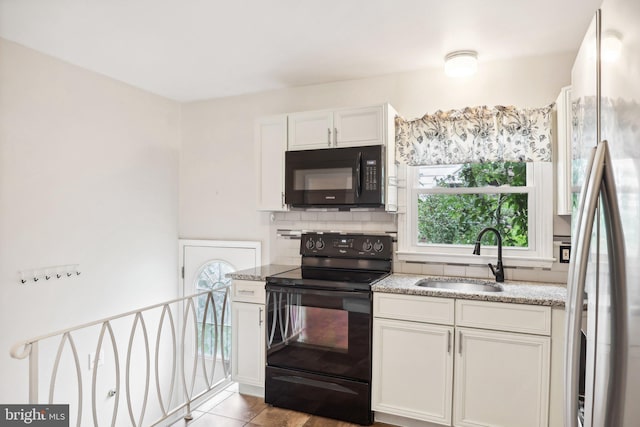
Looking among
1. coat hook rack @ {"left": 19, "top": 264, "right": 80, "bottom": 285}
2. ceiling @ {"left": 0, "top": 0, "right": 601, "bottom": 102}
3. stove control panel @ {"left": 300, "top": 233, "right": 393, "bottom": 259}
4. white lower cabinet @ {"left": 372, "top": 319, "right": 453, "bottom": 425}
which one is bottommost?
white lower cabinet @ {"left": 372, "top": 319, "right": 453, "bottom": 425}

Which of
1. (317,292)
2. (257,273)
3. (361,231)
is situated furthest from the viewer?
(361,231)

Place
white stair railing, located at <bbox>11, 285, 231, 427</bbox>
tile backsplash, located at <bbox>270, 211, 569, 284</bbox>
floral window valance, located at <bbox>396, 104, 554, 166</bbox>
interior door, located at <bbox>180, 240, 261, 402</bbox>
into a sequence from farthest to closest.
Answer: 1. interior door, located at <bbox>180, 240, 261, 402</bbox>
2. tile backsplash, located at <bbox>270, 211, 569, 284</bbox>
3. floral window valance, located at <bbox>396, 104, 554, 166</bbox>
4. white stair railing, located at <bbox>11, 285, 231, 427</bbox>

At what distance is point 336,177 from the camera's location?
2848mm

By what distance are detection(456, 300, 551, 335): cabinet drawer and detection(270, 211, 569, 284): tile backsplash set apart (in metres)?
0.60

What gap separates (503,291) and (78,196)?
296cm

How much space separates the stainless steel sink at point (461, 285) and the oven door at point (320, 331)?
49 centimetres

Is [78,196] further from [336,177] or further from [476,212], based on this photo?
[476,212]

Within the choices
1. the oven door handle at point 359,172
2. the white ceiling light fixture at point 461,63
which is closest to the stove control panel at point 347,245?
the oven door handle at point 359,172

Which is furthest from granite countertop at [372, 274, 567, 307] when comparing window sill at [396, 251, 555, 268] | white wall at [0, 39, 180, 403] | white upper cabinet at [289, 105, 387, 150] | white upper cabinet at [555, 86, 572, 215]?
white wall at [0, 39, 180, 403]

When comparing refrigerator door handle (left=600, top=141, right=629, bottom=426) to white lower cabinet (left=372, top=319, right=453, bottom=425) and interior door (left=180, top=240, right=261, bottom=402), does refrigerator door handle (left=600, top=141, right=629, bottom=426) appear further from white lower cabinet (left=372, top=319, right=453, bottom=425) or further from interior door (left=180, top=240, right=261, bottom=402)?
interior door (left=180, top=240, right=261, bottom=402)

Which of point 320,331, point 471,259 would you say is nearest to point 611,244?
point 320,331

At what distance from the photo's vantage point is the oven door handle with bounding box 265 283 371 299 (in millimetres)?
2438

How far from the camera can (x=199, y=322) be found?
3.72 meters

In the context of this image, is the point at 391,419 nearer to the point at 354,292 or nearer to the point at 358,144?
the point at 354,292
